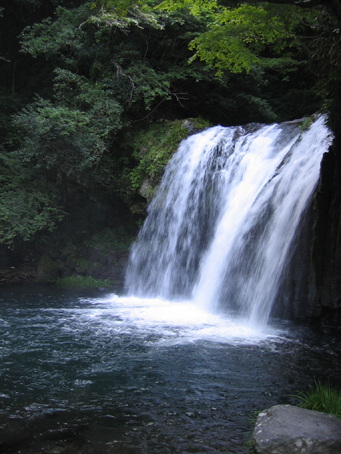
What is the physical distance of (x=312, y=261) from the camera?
24.6ft

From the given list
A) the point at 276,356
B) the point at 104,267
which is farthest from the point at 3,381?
the point at 104,267

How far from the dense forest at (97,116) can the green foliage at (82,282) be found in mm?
475

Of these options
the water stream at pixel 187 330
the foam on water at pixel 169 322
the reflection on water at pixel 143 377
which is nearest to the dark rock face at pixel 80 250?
the water stream at pixel 187 330

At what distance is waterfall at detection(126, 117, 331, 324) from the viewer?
27.5 feet

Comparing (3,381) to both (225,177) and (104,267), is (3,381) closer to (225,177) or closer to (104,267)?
(225,177)

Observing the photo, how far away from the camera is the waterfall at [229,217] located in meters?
8.37

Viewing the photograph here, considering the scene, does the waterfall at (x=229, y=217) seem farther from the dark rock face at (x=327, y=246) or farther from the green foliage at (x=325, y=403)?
the green foliage at (x=325, y=403)

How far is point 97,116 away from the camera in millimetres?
13094

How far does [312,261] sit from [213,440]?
4.63 metres

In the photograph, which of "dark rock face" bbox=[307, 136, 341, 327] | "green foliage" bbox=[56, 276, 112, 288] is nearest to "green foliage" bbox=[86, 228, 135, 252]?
"green foliage" bbox=[56, 276, 112, 288]

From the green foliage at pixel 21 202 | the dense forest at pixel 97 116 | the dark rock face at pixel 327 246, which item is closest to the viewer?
the dark rock face at pixel 327 246

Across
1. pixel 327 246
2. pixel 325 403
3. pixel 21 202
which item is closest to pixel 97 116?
pixel 21 202

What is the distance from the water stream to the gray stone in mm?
471

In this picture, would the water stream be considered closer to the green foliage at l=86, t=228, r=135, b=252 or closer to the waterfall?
the waterfall
